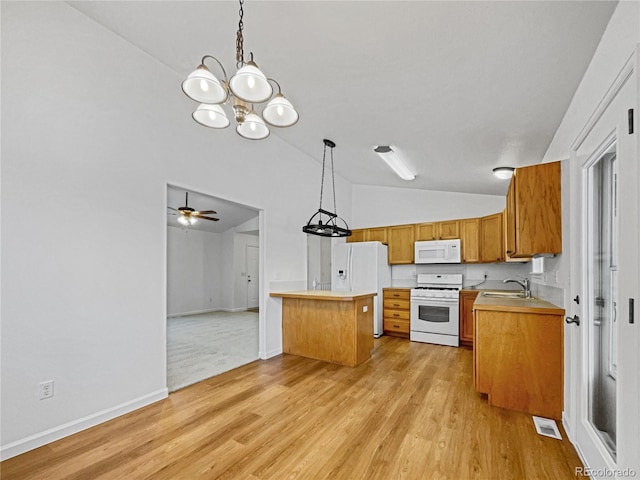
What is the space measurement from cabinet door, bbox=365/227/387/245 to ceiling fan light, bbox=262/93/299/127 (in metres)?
4.18

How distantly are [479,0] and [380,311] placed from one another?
15.2 feet

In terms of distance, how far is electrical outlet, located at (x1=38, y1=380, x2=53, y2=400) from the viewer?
2.09m

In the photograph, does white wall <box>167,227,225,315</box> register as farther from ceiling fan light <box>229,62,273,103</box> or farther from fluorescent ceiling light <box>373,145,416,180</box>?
ceiling fan light <box>229,62,273,103</box>

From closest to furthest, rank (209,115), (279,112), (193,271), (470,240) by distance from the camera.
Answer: (279,112) → (209,115) → (470,240) → (193,271)

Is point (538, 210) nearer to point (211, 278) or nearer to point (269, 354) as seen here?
point (269, 354)

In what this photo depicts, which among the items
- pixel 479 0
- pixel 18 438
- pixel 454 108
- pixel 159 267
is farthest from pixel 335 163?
pixel 18 438

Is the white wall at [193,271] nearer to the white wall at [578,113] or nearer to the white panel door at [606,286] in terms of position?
the white wall at [578,113]

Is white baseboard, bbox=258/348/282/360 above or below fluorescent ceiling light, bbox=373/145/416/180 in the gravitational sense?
below

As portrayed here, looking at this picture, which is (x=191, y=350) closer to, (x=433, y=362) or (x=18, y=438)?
(x=18, y=438)

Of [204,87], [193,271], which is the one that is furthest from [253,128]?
[193,271]

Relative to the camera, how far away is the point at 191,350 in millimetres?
4422

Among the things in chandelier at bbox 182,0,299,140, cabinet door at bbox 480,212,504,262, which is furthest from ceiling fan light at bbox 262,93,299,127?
cabinet door at bbox 480,212,504,262

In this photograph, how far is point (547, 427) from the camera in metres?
2.29

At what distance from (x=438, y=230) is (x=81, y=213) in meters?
5.06
